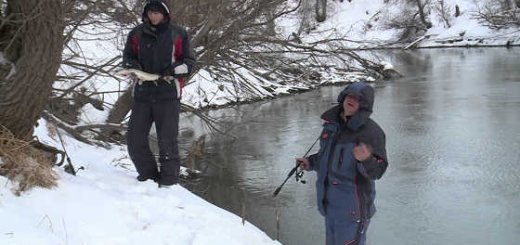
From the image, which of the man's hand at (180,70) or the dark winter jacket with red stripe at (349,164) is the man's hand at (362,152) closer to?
the dark winter jacket with red stripe at (349,164)

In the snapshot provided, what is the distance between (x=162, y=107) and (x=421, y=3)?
127 feet

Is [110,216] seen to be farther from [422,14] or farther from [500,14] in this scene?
[422,14]

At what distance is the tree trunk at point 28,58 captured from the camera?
13.9 feet

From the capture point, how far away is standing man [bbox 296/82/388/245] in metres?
3.63

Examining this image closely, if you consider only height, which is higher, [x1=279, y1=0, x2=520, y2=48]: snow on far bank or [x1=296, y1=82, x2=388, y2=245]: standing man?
[x1=279, y1=0, x2=520, y2=48]: snow on far bank

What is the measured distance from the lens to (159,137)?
16.5 feet

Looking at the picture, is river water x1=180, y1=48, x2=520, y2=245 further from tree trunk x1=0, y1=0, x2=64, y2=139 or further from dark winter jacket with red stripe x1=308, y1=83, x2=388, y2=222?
tree trunk x1=0, y1=0, x2=64, y2=139

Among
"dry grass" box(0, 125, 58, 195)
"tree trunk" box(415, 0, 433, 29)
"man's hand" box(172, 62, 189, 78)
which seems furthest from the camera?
"tree trunk" box(415, 0, 433, 29)

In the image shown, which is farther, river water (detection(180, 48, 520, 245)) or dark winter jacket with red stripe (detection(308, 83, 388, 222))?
river water (detection(180, 48, 520, 245))

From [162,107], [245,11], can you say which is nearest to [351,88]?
[162,107]

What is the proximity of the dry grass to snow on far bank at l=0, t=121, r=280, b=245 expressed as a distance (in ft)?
0.20

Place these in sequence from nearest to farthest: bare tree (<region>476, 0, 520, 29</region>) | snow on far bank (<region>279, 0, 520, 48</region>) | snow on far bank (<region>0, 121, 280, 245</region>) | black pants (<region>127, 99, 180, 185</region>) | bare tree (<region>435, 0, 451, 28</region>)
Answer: snow on far bank (<region>0, 121, 280, 245</region>)
black pants (<region>127, 99, 180, 185</region>)
snow on far bank (<region>279, 0, 520, 48</region>)
bare tree (<region>476, 0, 520, 29</region>)
bare tree (<region>435, 0, 451, 28</region>)

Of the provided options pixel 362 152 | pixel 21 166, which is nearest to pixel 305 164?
pixel 362 152

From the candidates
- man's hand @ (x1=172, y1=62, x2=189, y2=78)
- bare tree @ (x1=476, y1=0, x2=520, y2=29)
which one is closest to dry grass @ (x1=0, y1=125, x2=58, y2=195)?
man's hand @ (x1=172, y1=62, x2=189, y2=78)
